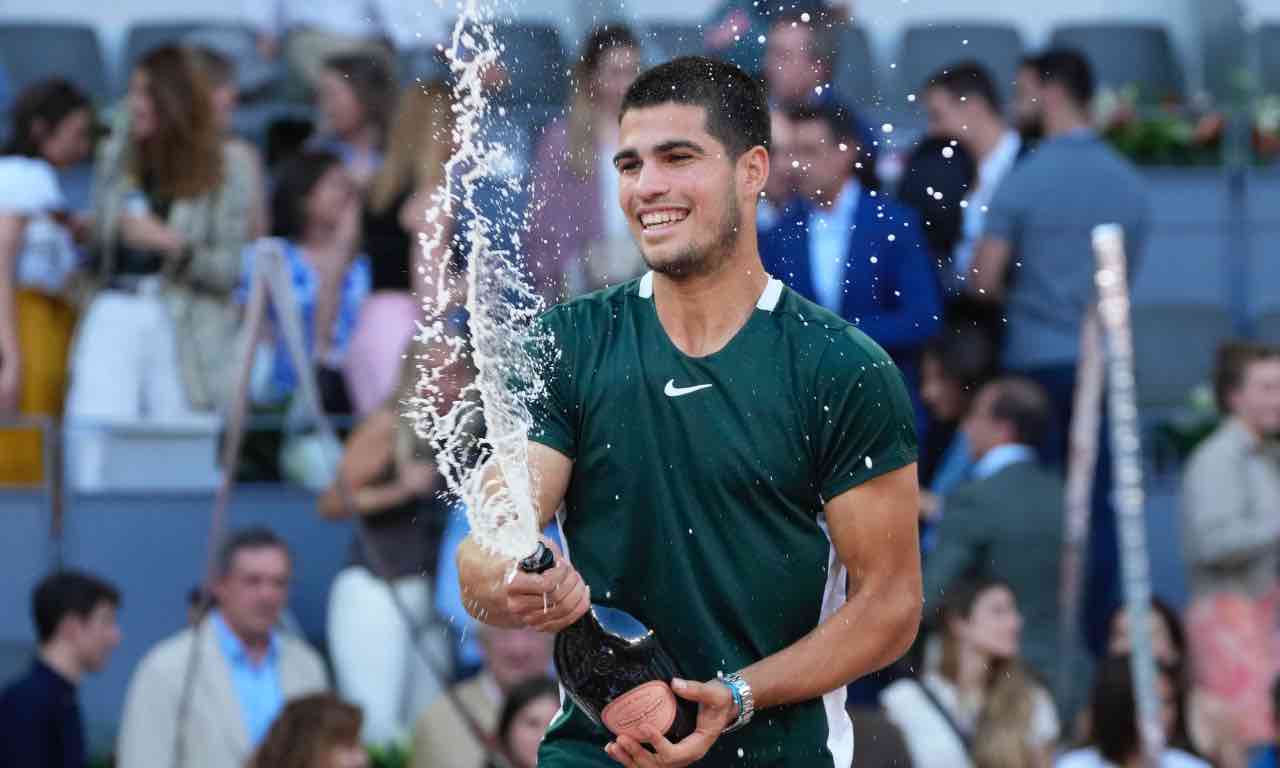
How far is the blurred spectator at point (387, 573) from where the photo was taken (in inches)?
305

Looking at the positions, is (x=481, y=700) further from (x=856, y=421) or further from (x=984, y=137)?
(x=856, y=421)

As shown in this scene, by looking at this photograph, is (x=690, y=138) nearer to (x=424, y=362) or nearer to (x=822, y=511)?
(x=822, y=511)

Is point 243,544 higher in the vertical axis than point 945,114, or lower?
lower

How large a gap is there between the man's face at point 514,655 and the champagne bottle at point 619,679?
346 centimetres

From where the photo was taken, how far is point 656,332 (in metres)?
4.08

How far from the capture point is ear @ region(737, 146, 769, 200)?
13.2ft

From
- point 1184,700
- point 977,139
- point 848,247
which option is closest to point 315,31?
point 977,139

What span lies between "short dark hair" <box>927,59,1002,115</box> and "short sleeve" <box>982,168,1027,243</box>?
382 mm

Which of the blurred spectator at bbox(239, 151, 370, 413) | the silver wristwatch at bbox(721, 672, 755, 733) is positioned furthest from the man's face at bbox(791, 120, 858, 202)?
the blurred spectator at bbox(239, 151, 370, 413)

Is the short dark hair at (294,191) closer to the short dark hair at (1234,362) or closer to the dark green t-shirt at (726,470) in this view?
the short dark hair at (1234,362)

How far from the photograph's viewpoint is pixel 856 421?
397 centimetres

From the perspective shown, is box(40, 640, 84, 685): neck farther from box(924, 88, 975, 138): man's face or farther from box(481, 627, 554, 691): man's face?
box(924, 88, 975, 138): man's face

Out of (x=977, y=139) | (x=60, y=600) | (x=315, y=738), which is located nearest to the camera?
(x=315, y=738)

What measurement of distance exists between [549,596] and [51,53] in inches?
367
